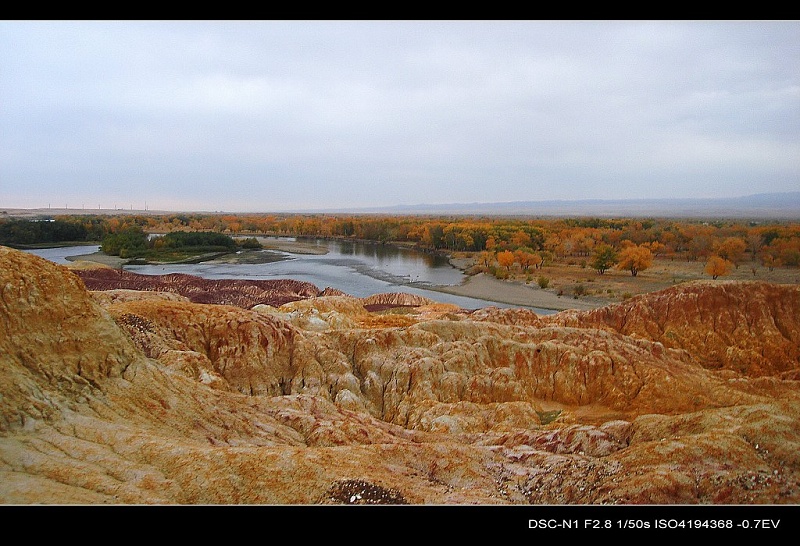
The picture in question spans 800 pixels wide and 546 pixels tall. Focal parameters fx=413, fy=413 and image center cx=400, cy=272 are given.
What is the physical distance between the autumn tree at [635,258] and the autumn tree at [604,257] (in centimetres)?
17

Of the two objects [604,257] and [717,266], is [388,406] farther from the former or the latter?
[717,266]

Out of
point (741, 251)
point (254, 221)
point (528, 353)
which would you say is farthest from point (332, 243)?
point (741, 251)

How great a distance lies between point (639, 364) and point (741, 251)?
210cm

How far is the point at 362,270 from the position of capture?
43.2 feet

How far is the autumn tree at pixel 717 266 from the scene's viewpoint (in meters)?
5.54

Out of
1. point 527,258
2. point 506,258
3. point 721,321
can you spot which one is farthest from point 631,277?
point 506,258

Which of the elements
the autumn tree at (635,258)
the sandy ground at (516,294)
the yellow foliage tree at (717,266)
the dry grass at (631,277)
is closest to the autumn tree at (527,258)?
the dry grass at (631,277)

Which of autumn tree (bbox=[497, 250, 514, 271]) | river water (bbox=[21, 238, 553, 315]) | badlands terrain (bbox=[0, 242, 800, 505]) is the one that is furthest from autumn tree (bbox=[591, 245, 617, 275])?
river water (bbox=[21, 238, 553, 315])

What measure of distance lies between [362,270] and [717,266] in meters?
9.34

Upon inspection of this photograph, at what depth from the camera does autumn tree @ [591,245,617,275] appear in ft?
22.8

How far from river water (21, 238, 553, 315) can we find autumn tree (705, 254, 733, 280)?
509 cm
